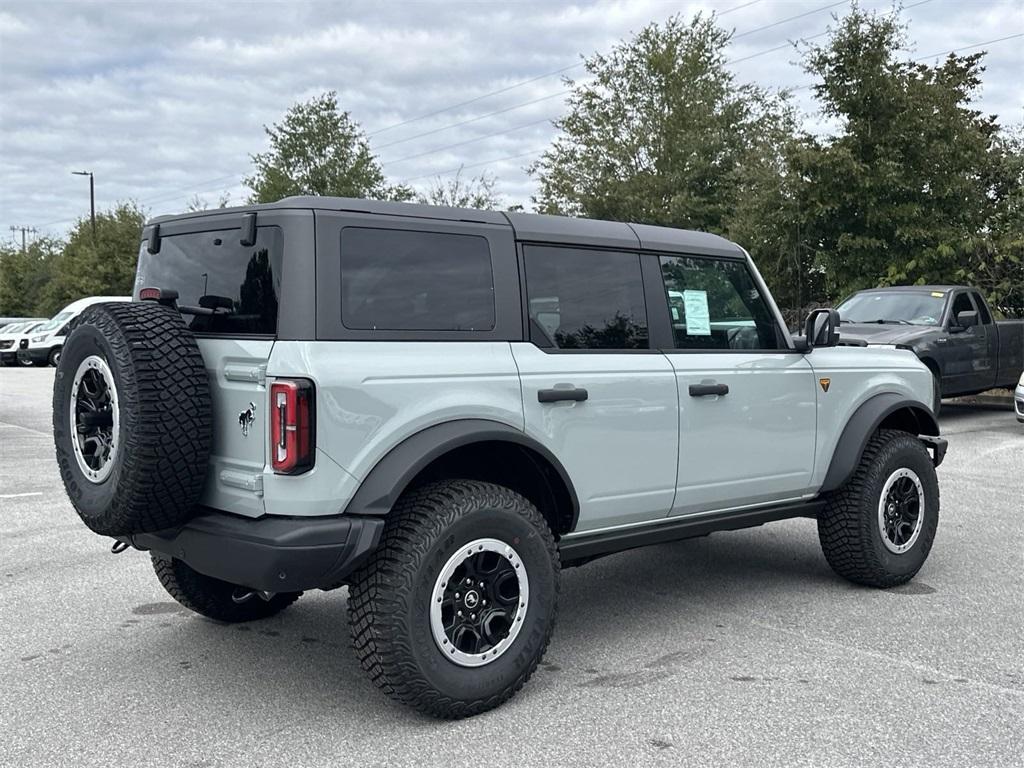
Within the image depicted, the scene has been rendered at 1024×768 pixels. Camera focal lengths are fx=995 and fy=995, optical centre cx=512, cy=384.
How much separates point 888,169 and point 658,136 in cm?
1795

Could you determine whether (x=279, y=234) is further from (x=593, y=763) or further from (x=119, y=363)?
(x=593, y=763)

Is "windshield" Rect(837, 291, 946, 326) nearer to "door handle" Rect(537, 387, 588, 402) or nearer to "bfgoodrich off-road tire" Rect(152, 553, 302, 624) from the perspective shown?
"door handle" Rect(537, 387, 588, 402)

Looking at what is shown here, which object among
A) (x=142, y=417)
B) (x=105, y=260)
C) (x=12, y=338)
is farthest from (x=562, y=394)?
(x=105, y=260)

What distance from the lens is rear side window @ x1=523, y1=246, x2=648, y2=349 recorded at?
13.7 ft

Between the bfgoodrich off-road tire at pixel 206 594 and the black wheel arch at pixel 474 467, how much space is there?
125 cm

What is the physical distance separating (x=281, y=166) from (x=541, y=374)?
126ft

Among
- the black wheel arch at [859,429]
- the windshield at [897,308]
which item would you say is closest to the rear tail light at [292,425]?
the black wheel arch at [859,429]

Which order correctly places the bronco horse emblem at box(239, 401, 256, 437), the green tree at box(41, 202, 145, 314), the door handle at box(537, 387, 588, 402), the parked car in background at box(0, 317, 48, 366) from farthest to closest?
the green tree at box(41, 202, 145, 314) → the parked car in background at box(0, 317, 48, 366) → the door handle at box(537, 387, 588, 402) → the bronco horse emblem at box(239, 401, 256, 437)

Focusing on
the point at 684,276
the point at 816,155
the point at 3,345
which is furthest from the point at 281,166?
the point at 684,276

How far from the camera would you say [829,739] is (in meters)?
3.42

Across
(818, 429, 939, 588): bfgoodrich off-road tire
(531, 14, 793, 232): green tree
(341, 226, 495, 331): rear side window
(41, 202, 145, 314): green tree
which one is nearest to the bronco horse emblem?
(341, 226, 495, 331): rear side window

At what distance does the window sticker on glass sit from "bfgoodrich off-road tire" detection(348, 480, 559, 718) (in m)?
1.39

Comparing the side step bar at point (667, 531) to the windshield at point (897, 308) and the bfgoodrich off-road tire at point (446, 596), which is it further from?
the windshield at point (897, 308)

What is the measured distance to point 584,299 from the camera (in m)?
4.34
